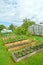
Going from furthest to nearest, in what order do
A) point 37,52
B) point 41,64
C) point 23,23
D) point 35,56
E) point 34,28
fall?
point 23,23, point 34,28, point 37,52, point 35,56, point 41,64

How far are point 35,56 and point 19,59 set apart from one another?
1.40m

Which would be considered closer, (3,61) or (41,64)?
(41,64)

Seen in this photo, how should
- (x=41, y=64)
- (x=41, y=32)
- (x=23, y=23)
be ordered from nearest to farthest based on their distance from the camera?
(x=41, y=64)
(x=41, y=32)
(x=23, y=23)

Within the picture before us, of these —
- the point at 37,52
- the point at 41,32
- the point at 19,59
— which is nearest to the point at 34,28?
the point at 41,32

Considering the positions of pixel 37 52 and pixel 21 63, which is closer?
pixel 21 63

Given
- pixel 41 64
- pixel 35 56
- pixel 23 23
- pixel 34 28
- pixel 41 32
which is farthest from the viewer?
pixel 23 23

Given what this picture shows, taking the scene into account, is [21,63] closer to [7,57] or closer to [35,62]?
[35,62]

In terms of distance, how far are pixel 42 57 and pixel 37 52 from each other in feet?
3.44

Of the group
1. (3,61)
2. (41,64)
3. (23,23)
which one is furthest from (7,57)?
(23,23)

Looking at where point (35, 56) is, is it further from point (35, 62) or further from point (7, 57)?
point (7, 57)

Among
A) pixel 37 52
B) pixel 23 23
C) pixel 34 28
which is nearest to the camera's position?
pixel 37 52

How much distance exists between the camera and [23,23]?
99.9 ft

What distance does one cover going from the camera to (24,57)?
8.80m

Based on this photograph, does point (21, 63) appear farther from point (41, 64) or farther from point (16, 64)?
point (41, 64)
